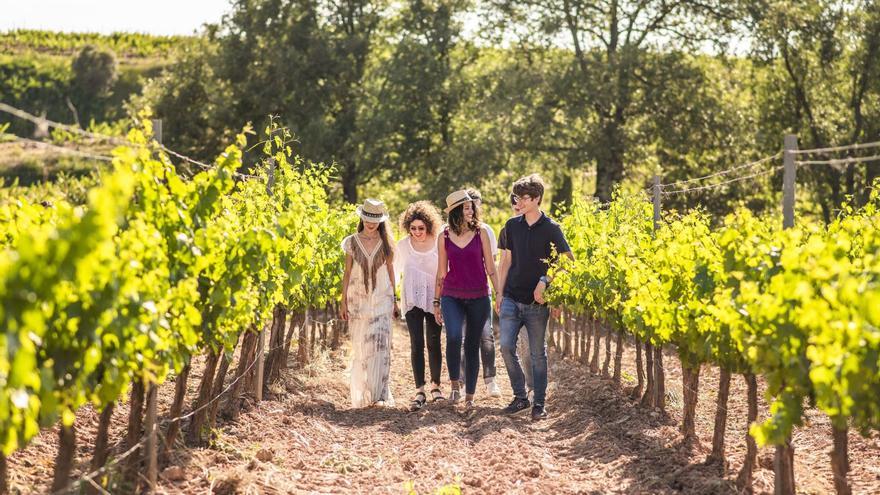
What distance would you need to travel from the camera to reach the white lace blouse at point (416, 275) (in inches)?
362

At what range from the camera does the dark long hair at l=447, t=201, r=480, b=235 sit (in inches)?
345

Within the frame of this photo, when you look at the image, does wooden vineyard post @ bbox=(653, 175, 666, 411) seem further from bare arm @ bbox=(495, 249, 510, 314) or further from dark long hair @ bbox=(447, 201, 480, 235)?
dark long hair @ bbox=(447, 201, 480, 235)

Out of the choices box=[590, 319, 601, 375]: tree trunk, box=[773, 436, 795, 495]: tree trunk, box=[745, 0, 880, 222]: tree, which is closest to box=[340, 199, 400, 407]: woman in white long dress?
box=[590, 319, 601, 375]: tree trunk

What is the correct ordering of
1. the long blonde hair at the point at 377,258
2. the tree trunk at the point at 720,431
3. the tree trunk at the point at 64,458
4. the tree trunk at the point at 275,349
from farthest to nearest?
the tree trunk at the point at 275,349, the long blonde hair at the point at 377,258, the tree trunk at the point at 720,431, the tree trunk at the point at 64,458

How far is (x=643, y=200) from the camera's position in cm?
1280

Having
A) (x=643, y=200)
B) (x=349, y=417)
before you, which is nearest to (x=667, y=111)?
(x=643, y=200)

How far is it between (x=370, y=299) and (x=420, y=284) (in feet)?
1.49

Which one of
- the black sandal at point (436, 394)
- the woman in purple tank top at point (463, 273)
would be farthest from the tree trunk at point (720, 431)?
the black sandal at point (436, 394)

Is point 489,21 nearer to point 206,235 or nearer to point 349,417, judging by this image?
point 349,417

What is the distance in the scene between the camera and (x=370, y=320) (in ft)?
30.1

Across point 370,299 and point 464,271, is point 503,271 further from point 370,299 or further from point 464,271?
point 370,299

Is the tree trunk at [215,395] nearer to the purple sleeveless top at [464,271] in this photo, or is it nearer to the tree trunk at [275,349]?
the tree trunk at [275,349]

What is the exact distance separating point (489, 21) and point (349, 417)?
75.1 ft

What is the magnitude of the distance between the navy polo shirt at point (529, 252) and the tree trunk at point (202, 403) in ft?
8.26
